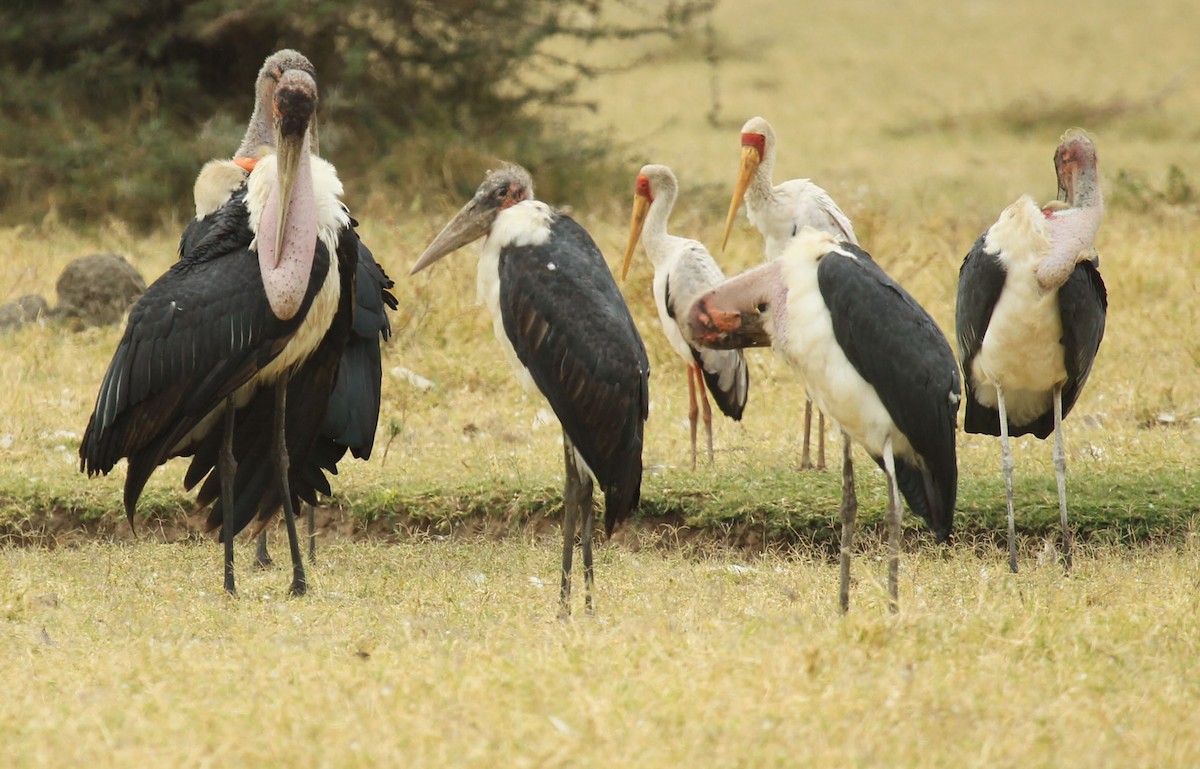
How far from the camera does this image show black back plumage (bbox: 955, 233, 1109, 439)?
4.49m

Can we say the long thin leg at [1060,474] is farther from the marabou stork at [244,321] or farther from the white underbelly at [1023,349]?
the marabou stork at [244,321]

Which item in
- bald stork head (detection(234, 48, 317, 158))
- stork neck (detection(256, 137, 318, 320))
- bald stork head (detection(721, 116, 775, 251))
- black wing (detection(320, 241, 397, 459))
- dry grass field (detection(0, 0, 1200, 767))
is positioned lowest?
dry grass field (detection(0, 0, 1200, 767))

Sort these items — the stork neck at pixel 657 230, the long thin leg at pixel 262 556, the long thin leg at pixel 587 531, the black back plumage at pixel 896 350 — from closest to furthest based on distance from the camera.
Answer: the black back plumage at pixel 896 350, the long thin leg at pixel 587 531, the long thin leg at pixel 262 556, the stork neck at pixel 657 230

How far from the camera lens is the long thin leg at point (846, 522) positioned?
372 cm

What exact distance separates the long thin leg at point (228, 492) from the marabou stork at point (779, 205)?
2.07 meters

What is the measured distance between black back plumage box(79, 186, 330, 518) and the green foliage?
499 cm

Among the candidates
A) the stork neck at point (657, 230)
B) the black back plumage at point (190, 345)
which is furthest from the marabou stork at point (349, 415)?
the stork neck at point (657, 230)

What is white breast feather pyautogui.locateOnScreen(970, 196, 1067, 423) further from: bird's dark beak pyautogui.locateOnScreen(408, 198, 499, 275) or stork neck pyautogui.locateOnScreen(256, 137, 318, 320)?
stork neck pyautogui.locateOnScreen(256, 137, 318, 320)

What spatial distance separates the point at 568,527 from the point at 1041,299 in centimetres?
157

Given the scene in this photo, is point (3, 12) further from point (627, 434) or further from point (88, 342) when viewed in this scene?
point (627, 434)

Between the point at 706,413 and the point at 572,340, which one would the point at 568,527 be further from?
the point at 706,413

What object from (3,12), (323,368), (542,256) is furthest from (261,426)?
(3,12)

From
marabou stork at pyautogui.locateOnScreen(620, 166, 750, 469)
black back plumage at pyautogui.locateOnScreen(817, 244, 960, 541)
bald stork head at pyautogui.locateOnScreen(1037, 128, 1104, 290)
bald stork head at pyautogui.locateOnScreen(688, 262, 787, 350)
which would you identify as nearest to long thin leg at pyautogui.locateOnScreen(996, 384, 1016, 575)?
bald stork head at pyautogui.locateOnScreen(1037, 128, 1104, 290)

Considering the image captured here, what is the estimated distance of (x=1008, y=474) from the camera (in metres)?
4.65
